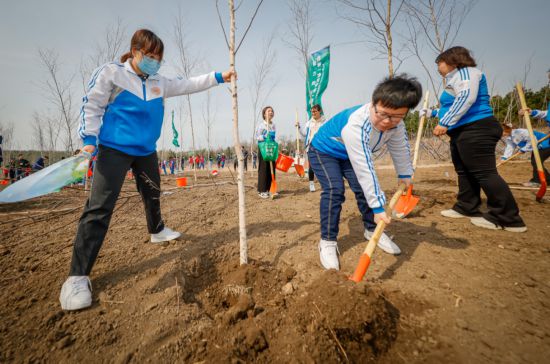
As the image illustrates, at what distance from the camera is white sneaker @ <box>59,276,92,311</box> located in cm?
145

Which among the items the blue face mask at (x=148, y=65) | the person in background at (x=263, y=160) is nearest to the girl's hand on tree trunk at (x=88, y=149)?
the blue face mask at (x=148, y=65)

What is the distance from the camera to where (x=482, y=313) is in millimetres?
1381

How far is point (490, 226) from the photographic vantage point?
263cm

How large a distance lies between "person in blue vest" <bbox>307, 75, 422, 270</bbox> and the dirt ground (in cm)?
29

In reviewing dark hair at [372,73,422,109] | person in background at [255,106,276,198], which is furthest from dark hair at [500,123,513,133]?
dark hair at [372,73,422,109]

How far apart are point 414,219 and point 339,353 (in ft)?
8.23

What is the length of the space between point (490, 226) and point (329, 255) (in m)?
2.16

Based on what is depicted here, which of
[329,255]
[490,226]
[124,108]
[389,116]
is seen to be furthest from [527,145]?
[124,108]

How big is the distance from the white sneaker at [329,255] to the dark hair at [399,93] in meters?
1.20

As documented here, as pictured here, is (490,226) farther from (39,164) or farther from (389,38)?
(39,164)

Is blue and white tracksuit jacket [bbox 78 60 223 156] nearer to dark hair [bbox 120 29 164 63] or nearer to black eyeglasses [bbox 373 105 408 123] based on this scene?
dark hair [bbox 120 29 164 63]

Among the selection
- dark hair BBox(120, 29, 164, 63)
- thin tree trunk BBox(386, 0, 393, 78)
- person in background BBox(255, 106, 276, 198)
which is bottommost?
person in background BBox(255, 106, 276, 198)

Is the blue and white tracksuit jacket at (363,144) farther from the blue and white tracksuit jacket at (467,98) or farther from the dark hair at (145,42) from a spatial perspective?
the dark hair at (145,42)

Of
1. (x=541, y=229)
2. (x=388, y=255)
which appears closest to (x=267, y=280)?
(x=388, y=255)
